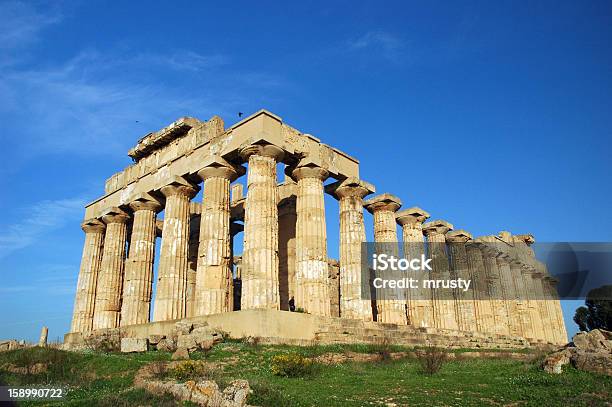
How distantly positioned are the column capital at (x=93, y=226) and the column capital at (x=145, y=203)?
436 centimetres

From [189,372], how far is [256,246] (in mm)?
8284

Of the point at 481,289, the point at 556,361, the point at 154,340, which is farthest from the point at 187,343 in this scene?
the point at 481,289

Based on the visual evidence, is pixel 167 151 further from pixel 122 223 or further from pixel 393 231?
pixel 393 231

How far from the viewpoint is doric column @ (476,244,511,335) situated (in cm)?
3469

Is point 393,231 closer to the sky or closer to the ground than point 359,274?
closer to the sky

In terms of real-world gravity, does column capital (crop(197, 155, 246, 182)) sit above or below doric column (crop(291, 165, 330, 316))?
above

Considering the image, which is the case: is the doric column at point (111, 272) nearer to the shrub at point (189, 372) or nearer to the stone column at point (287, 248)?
the stone column at point (287, 248)

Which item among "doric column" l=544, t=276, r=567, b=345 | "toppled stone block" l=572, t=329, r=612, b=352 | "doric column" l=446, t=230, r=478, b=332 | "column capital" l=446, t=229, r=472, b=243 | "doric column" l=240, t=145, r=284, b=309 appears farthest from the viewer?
"doric column" l=544, t=276, r=567, b=345

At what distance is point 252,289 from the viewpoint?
19453 millimetres

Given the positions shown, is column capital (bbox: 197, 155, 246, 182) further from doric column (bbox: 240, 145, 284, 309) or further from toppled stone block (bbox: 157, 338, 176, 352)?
toppled stone block (bbox: 157, 338, 176, 352)

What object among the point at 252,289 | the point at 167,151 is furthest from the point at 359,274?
the point at 167,151

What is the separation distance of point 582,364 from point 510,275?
26.7 m

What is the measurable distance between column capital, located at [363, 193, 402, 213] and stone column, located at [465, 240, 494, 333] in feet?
30.7

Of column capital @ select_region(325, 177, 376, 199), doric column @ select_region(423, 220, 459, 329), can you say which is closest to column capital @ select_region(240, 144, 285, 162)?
column capital @ select_region(325, 177, 376, 199)
